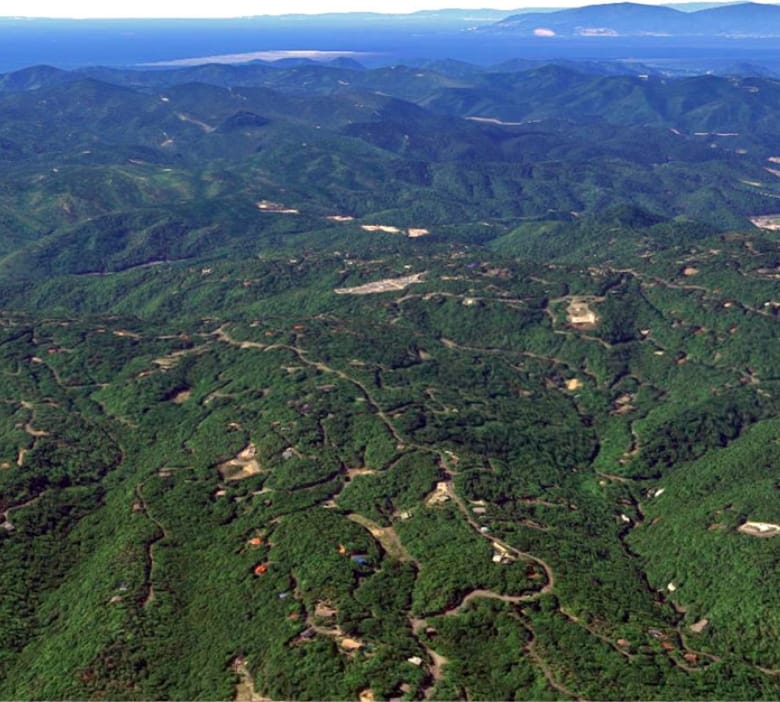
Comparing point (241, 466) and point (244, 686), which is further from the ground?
point (244, 686)

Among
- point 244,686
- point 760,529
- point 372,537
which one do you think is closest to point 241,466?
point 372,537

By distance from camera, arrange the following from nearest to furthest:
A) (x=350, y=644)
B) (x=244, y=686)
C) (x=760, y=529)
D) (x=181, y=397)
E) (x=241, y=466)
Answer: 1. (x=244, y=686)
2. (x=350, y=644)
3. (x=760, y=529)
4. (x=241, y=466)
5. (x=181, y=397)

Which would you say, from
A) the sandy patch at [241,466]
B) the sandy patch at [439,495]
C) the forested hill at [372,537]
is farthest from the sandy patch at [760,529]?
the sandy patch at [241,466]

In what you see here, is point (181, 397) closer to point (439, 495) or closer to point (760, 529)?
point (439, 495)

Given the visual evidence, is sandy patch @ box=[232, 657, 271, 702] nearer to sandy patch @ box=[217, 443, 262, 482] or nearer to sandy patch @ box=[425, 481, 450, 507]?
sandy patch @ box=[425, 481, 450, 507]

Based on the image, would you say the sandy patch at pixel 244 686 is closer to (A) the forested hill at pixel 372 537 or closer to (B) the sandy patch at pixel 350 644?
(A) the forested hill at pixel 372 537

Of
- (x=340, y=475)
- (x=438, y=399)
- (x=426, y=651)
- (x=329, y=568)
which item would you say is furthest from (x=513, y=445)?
(x=426, y=651)

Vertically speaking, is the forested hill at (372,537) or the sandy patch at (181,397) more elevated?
the forested hill at (372,537)

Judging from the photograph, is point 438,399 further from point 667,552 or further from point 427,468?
point 667,552

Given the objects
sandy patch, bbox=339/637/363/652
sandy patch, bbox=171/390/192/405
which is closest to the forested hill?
sandy patch, bbox=339/637/363/652
